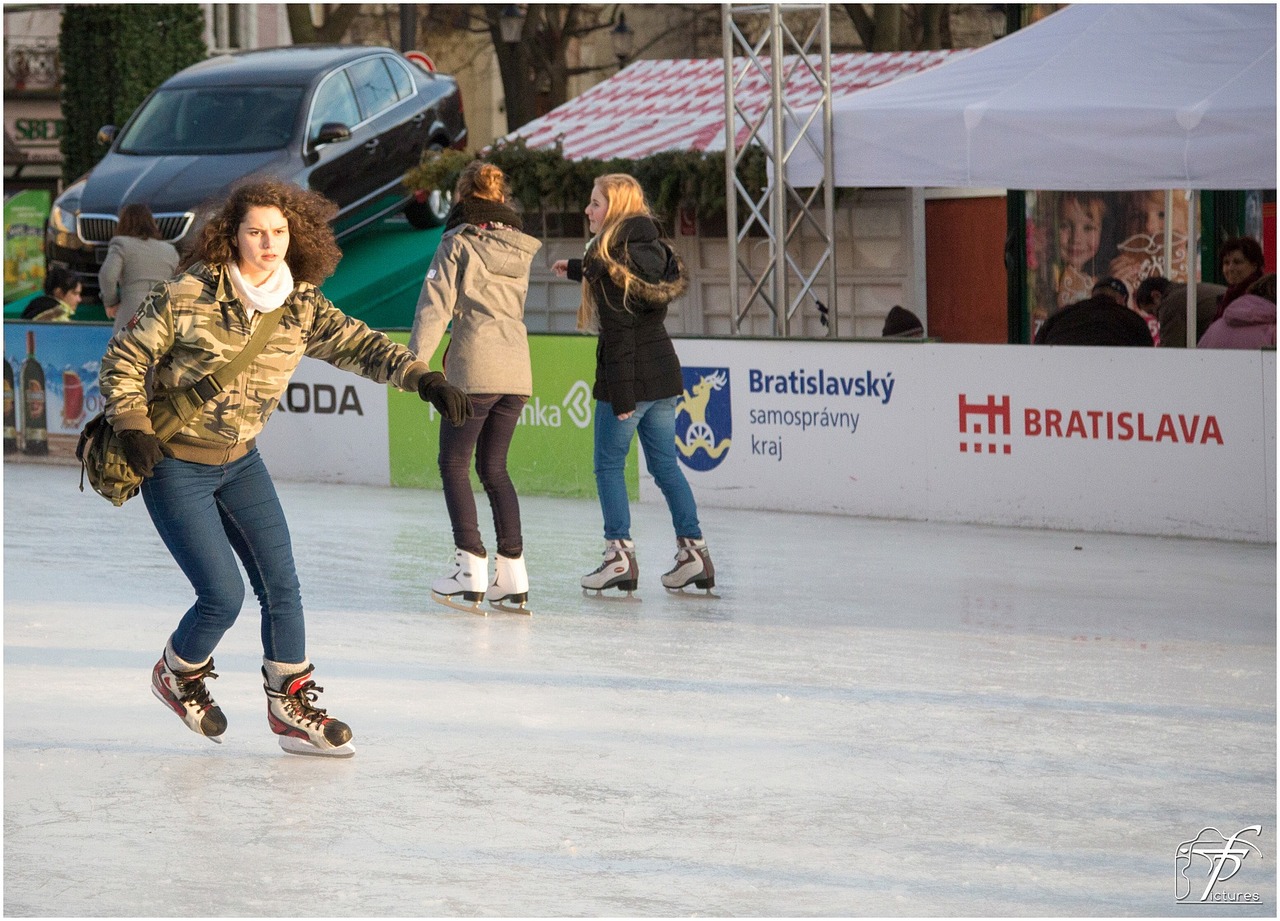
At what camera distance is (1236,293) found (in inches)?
383

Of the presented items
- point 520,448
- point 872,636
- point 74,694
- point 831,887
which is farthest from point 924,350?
point 831,887

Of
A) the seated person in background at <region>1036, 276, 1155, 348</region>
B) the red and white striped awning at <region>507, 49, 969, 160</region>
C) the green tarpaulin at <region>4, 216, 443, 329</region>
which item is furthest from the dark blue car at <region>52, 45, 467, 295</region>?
the seated person in background at <region>1036, 276, 1155, 348</region>

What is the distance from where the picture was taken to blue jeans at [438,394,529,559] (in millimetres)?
6715

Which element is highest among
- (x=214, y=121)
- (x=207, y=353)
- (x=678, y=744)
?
(x=214, y=121)

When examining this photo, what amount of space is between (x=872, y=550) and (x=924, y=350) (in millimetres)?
1323

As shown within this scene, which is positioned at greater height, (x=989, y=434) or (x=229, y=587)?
(x=229, y=587)

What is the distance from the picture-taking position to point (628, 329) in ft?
22.4

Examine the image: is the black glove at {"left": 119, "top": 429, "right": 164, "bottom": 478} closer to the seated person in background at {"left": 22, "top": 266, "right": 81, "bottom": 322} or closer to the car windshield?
the seated person in background at {"left": 22, "top": 266, "right": 81, "bottom": 322}

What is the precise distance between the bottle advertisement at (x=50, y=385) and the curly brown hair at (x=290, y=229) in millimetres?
7843

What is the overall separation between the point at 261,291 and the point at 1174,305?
7573 millimetres

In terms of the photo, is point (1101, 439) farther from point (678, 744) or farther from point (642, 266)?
point (678, 744)

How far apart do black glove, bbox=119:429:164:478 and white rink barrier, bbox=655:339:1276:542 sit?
18.7 feet

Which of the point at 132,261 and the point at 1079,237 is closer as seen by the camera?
the point at 132,261

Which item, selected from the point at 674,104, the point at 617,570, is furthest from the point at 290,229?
the point at 674,104
